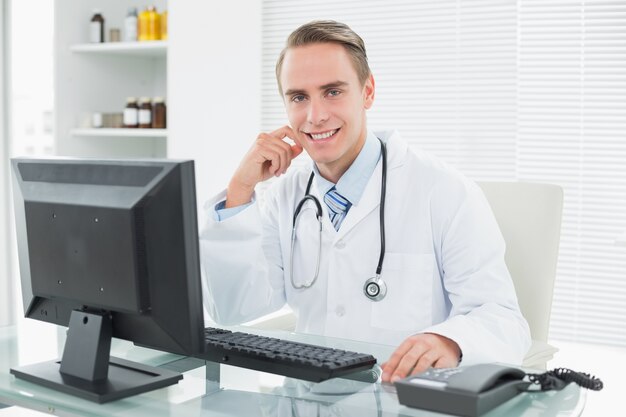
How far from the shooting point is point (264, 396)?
1.12m

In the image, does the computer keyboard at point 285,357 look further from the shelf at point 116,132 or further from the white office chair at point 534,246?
the shelf at point 116,132

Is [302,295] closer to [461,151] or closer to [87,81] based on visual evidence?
[461,151]

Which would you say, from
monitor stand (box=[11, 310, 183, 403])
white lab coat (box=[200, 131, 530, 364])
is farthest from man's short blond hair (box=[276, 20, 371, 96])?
monitor stand (box=[11, 310, 183, 403])

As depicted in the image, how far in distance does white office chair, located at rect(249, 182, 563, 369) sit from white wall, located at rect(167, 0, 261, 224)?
155 centimetres

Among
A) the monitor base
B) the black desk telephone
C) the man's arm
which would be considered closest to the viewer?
the black desk telephone

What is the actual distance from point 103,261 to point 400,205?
0.81 metres

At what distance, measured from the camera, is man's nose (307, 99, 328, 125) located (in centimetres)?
177

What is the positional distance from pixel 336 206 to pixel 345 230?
0.31 feet

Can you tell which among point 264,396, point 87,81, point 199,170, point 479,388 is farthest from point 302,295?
point 87,81

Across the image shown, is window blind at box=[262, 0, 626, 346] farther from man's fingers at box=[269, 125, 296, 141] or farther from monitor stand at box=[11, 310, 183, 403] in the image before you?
monitor stand at box=[11, 310, 183, 403]

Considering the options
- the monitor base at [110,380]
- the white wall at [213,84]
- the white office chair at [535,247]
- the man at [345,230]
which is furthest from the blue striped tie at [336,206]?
the white wall at [213,84]

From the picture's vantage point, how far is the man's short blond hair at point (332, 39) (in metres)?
1.80

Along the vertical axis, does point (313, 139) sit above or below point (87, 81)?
below

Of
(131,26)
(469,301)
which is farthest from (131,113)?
(469,301)
